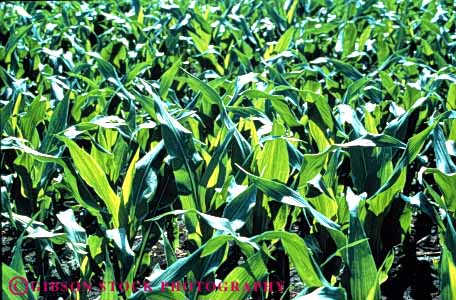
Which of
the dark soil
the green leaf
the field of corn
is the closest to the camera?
the field of corn

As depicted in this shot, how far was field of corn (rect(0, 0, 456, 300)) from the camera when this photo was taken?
1904 millimetres

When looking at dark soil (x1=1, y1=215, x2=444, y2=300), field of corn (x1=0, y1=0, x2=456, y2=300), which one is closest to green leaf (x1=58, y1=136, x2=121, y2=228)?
field of corn (x1=0, y1=0, x2=456, y2=300)

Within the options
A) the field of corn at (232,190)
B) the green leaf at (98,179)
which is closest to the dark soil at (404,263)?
the field of corn at (232,190)

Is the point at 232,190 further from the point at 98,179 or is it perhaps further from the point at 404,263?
the point at 404,263

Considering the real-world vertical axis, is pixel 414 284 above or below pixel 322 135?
below

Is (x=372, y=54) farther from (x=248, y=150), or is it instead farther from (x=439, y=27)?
(x=248, y=150)

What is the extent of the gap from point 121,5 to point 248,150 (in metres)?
4.20

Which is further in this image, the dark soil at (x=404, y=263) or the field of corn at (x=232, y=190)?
the dark soil at (x=404, y=263)

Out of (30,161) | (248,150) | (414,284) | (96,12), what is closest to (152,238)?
(248,150)

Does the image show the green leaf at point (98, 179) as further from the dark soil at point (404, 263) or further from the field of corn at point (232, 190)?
the dark soil at point (404, 263)

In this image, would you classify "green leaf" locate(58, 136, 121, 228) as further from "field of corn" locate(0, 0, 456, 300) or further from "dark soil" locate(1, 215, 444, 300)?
"dark soil" locate(1, 215, 444, 300)

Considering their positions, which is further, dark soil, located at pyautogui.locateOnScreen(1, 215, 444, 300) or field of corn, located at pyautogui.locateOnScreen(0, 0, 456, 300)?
dark soil, located at pyautogui.locateOnScreen(1, 215, 444, 300)

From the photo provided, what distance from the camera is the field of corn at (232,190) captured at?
190 centimetres

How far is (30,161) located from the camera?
106 inches
